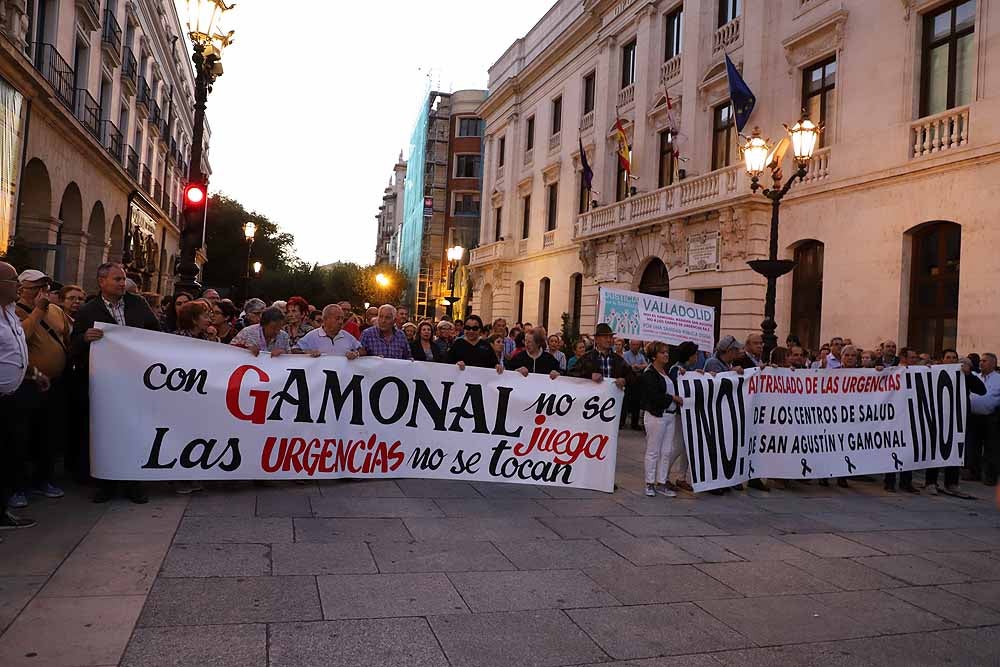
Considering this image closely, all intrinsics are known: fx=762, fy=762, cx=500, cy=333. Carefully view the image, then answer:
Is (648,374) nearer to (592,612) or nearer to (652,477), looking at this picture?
(652,477)

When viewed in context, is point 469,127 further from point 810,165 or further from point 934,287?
point 934,287

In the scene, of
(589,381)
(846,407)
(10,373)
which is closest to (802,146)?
(846,407)

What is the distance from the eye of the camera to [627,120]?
2623cm

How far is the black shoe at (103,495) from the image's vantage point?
6133mm

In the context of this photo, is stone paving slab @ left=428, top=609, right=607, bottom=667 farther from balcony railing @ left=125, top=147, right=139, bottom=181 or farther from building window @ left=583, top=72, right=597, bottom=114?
balcony railing @ left=125, top=147, right=139, bottom=181

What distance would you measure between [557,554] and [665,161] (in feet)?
67.2

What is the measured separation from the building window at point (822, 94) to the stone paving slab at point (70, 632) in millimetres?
17155

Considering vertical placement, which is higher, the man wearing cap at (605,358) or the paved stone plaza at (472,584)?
the man wearing cap at (605,358)

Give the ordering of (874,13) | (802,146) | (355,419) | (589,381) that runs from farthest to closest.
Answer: (874,13) < (802,146) < (589,381) < (355,419)

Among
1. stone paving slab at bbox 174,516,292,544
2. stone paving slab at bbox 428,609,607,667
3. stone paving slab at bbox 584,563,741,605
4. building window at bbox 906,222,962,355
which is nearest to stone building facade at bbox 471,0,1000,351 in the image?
building window at bbox 906,222,962,355

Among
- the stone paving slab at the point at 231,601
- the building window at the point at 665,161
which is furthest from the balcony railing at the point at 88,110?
the stone paving slab at the point at 231,601

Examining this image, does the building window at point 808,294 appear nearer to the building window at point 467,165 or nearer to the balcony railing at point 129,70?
the balcony railing at point 129,70

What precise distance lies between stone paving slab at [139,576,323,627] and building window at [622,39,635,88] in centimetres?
2509

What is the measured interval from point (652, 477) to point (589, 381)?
→ 4.08 ft
